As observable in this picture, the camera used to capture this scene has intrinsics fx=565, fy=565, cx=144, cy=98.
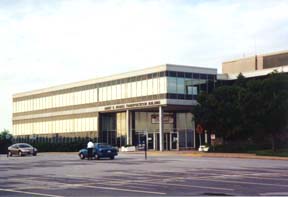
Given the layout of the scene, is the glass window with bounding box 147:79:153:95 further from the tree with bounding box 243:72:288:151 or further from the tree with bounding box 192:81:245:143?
the tree with bounding box 243:72:288:151

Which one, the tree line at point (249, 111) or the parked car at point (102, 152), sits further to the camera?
the tree line at point (249, 111)

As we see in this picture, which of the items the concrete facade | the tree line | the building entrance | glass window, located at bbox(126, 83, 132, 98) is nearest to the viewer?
the tree line

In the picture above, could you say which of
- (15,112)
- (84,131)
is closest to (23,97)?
(15,112)

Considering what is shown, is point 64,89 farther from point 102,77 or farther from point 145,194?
point 145,194

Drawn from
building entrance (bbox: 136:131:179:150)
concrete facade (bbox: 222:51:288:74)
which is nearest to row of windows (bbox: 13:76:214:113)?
building entrance (bbox: 136:131:179:150)

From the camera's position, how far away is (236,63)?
9531 centimetres

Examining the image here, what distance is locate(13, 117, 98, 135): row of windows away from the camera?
8077cm

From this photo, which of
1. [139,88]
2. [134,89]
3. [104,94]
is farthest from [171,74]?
[104,94]

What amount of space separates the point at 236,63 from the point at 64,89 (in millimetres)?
29495

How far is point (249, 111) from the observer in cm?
5159

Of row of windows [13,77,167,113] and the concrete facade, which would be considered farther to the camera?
the concrete facade

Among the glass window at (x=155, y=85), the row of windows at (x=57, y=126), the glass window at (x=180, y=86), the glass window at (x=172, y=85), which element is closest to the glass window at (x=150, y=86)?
the glass window at (x=155, y=85)

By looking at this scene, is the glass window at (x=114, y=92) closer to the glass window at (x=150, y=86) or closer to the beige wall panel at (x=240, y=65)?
the glass window at (x=150, y=86)

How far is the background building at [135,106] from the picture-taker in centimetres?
6688
